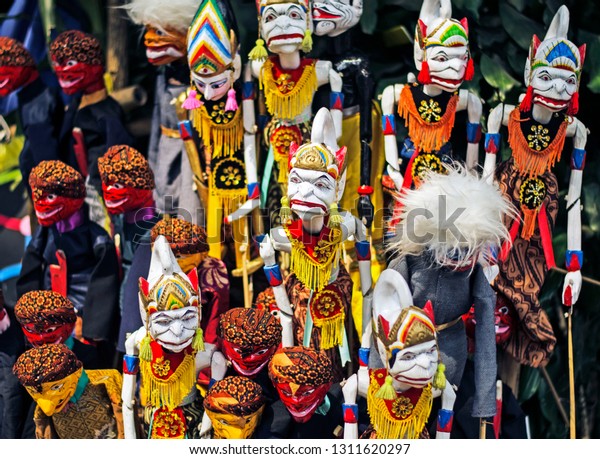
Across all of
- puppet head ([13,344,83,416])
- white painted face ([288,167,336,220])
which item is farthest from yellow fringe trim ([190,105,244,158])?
puppet head ([13,344,83,416])

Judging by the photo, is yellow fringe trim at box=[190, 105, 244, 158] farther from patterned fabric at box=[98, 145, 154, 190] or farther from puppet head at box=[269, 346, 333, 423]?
puppet head at box=[269, 346, 333, 423]

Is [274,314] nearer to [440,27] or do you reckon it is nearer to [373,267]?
[373,267]

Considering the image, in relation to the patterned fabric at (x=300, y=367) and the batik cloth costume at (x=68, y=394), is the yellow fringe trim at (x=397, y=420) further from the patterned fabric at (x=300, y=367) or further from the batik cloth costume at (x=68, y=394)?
the batik cloth costume at (x=68, y=394)

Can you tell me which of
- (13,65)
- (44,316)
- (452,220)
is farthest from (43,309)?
(452,220)

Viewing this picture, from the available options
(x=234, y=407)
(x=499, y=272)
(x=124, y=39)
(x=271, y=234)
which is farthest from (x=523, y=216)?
(x=124, y=39)

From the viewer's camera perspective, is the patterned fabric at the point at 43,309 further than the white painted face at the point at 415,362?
→ Yes

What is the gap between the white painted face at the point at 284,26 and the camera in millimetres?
5340

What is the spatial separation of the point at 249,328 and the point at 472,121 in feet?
5.03

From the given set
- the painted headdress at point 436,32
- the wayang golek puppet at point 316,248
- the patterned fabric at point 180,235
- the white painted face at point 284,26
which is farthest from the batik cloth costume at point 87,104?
the painted headdress at point 436,32

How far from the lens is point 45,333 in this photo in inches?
204

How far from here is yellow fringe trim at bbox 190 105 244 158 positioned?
5.73 metres

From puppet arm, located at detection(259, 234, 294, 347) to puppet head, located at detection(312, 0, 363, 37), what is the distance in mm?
1053

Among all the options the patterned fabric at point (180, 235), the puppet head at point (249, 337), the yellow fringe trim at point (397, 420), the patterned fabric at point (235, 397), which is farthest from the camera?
the patterned fabric at point (180, 235)

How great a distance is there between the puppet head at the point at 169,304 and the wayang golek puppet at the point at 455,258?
0.81 m
